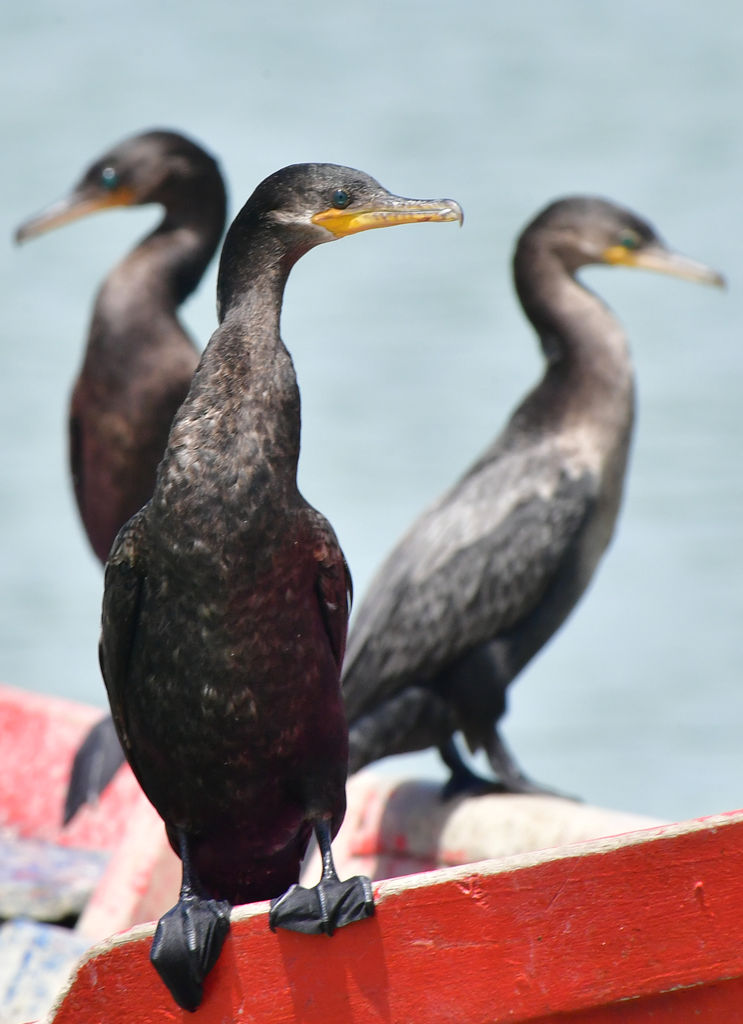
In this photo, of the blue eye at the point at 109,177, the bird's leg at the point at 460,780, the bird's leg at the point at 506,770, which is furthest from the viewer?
the blue eye at the point at 109,177

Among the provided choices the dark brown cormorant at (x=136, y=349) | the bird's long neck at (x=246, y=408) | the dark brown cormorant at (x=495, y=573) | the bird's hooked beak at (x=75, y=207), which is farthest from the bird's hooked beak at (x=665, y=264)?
the bird's long neck at (x=246, y=408)

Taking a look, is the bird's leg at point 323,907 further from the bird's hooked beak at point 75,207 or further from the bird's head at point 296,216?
the bird's hooked beak at point 75,207

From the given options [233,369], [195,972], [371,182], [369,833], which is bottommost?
[369,833]

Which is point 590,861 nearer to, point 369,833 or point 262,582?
point 262,582

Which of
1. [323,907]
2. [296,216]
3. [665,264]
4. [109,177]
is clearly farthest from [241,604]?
[665,264]

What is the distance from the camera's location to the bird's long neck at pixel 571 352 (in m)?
5.22

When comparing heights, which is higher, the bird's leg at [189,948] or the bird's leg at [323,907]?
the bird's leg at [323,907]

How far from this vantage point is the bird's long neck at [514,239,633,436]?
522 cm

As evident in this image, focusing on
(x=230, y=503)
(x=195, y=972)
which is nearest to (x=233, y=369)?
(x=230, y=503)

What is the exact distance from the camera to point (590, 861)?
89.3 inches

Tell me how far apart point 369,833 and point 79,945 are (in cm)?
96

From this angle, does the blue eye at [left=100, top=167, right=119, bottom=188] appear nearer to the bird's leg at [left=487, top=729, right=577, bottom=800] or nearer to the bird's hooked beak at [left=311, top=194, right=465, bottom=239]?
the bird's leg at [left=487, top=729, right=577, bottom=800]

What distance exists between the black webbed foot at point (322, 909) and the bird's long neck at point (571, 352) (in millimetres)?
3004

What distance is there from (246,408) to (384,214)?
0.44 meters
